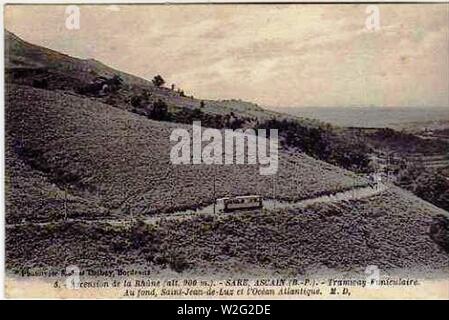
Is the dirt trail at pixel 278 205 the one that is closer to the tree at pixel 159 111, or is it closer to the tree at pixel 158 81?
the tree at pixel 159 111

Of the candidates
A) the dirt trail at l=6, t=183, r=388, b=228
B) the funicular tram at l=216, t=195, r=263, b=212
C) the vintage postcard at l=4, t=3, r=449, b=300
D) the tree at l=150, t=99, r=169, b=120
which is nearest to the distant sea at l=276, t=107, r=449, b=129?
the vintage postcard at l=4, t=3, r=449, b=300

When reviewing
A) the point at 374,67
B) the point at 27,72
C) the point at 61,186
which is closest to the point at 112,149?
the point at 61,186

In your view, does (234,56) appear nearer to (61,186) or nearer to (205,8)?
(205,8)

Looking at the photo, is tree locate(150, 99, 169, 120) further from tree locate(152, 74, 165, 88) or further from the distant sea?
the distant sea

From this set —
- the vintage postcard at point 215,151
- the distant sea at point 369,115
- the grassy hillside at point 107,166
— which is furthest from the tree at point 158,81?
the distant sea at point 369,115

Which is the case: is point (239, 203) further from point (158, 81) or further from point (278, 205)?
point (158, 81)

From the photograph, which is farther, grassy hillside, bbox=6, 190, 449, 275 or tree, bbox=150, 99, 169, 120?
tree, bbox=150, 99, 169, 120

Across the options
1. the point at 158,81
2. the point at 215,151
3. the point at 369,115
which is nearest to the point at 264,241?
the point at 215,151

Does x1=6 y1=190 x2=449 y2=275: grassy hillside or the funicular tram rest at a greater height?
the funicular tram
